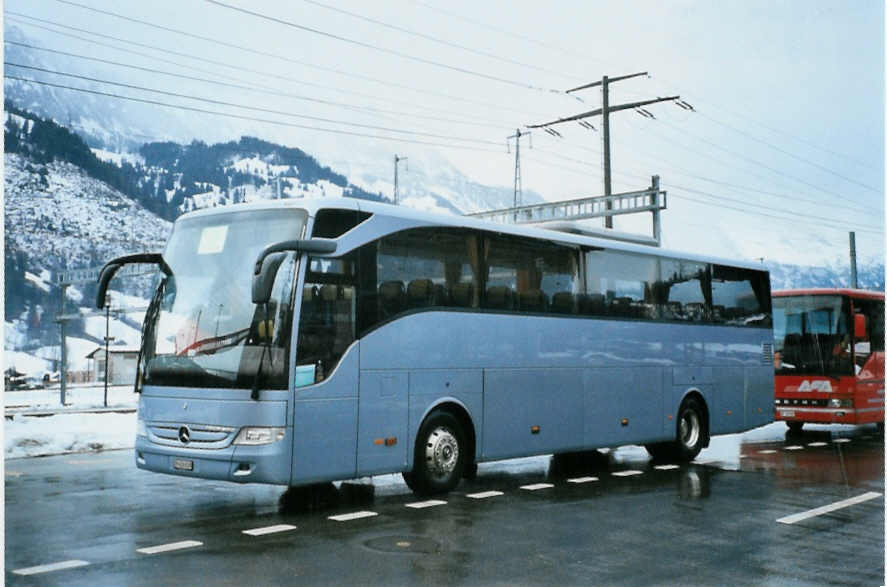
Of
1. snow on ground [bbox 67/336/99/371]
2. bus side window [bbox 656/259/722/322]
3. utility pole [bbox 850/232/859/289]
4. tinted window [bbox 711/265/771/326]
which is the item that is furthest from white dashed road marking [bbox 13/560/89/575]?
snow on ground [bbox 67/336/99/371]

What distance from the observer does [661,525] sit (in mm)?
9883

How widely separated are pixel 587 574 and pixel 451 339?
490cm

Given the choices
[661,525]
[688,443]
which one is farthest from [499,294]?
[688,443]

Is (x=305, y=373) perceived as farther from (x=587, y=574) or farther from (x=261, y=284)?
(x=587, y=574)

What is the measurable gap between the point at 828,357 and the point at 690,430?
20.1 ft

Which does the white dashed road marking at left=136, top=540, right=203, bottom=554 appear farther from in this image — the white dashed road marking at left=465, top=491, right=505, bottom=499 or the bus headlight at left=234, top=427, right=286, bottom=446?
the white dashed road marking at left=465, top=491, right=505, bottom=499

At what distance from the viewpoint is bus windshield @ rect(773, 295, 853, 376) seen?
2125cm

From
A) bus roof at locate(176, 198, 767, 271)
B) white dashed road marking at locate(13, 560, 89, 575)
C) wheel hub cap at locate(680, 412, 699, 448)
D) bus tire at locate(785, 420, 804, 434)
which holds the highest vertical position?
bus roof at locate(176, 198, 767, 271)

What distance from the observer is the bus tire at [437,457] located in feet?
38.1

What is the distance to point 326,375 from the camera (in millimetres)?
10461

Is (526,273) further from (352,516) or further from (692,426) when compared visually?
(692,426)

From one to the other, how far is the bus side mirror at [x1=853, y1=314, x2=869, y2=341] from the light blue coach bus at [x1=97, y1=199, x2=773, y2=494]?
7845mm

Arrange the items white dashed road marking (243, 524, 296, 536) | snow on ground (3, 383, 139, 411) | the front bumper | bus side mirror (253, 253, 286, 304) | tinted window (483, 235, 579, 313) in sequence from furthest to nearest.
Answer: snow on ground (3, 383, 139, 411), tinted window (483, 235, 579, 313), the front bumper, bus side mirror (253, 253, 286, 304), white dashed road marking (243, 524, 296, 536)

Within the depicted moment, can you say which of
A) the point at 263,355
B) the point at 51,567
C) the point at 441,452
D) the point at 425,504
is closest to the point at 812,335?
the point at 441,452
